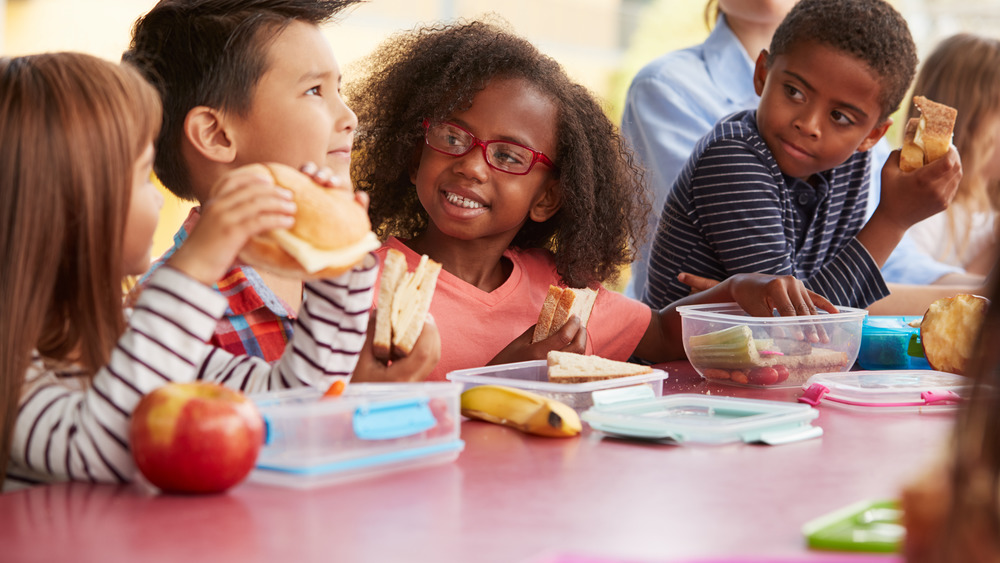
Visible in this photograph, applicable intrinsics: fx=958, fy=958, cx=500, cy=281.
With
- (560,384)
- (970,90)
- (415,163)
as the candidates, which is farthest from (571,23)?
(560,384)

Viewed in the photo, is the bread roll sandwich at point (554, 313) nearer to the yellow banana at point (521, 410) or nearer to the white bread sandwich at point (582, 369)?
the white bread sandwich at point (582, 369)

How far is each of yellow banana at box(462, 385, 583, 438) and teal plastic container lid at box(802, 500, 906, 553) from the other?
0.48m

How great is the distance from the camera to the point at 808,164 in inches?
109

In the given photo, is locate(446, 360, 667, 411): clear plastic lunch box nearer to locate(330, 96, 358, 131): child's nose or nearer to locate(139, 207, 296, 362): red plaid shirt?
locate(139, 207, 296, 362): red plaid shirt

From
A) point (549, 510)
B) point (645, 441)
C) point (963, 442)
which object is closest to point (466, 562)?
point (549, 510)

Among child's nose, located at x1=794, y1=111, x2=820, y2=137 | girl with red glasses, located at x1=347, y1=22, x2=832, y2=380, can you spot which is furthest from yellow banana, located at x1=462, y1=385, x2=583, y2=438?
child's nose, located at x1=794, y1=111, x2=820, y2=137

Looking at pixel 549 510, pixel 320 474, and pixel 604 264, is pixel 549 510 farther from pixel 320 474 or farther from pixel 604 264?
pixel 604 264

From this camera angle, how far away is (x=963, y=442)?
682 mm

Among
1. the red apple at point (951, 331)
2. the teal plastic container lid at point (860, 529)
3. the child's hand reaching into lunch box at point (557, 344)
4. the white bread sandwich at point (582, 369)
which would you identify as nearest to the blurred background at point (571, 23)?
the child's hand reaching into lunch box at point (557, 344)

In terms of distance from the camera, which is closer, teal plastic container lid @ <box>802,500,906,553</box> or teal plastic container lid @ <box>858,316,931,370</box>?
teal plastic container lid @ <box>802,500,906,553</box>

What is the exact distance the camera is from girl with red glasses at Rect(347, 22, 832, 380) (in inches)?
96.6

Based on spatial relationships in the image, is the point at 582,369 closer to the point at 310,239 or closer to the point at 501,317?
the point at 310,239

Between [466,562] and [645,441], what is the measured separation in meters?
0.59

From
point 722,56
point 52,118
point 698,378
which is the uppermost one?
point 722,56
